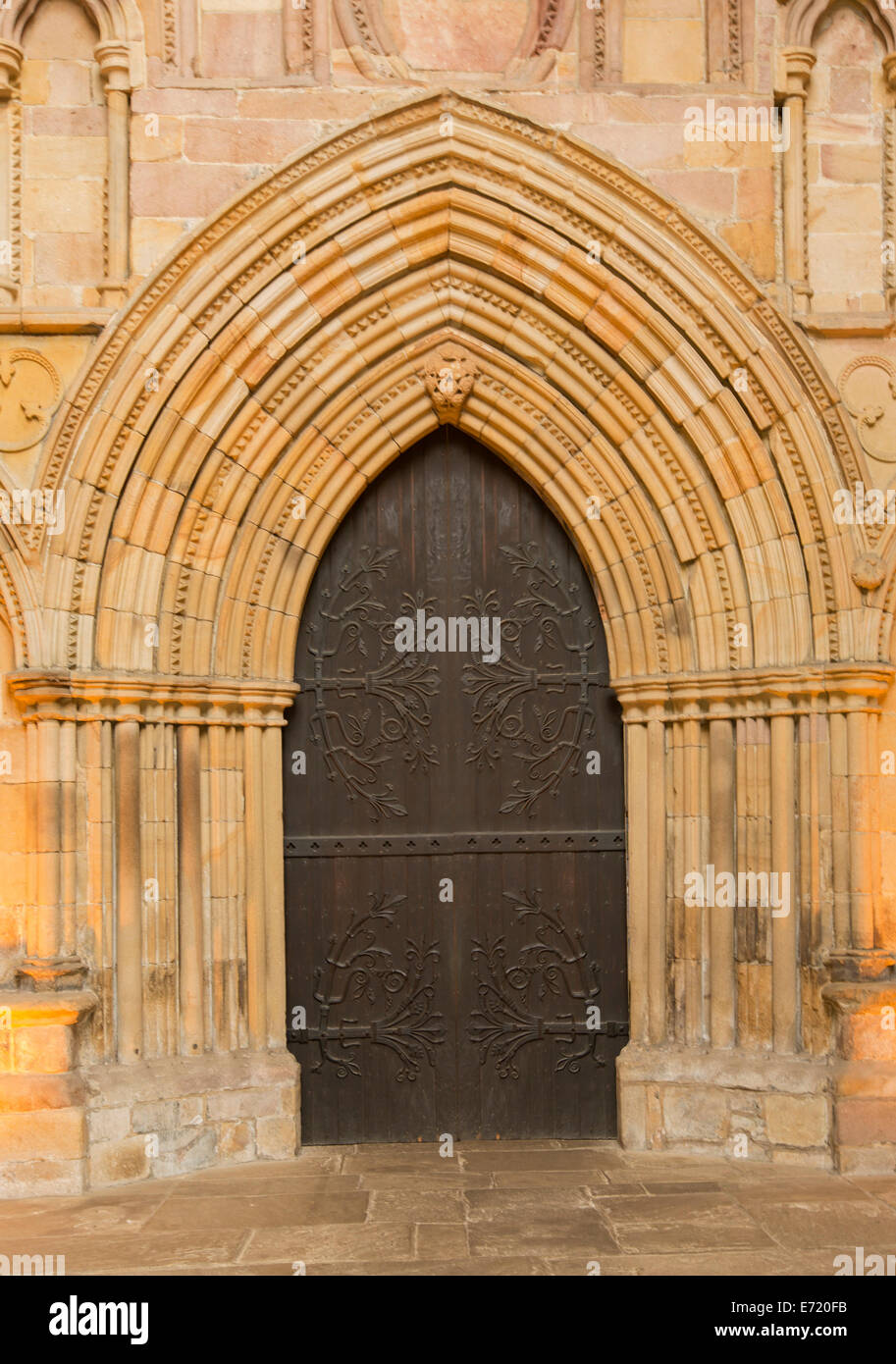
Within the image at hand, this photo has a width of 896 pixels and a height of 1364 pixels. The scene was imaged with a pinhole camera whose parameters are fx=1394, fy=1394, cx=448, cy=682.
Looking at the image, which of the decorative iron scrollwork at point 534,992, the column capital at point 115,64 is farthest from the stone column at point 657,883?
the column capital at point 115,64

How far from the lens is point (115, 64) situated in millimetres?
6203

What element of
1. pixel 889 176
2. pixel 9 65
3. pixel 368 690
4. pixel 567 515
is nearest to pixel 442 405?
pixel 567 515

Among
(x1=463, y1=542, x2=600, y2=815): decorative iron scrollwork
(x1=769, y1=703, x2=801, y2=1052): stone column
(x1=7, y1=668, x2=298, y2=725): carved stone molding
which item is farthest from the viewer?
(x1=463, y1=542, x2=600, y2=815): decorative iron scrollwork

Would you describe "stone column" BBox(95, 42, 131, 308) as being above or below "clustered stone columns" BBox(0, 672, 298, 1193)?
above

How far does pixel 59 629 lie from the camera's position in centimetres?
609

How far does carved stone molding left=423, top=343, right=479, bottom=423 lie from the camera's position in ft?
21.6

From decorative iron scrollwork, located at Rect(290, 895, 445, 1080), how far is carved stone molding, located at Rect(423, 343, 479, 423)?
2.38 meters

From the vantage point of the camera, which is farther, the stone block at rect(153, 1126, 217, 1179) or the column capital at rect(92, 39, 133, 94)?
the column capital at rect(92, 39, 133, 94)

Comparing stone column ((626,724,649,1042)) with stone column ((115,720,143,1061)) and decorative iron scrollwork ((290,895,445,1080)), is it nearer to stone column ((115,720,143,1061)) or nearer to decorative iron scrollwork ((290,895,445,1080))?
decorative iron scrollwork ((290,895,445,1080))

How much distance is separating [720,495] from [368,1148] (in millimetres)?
3479

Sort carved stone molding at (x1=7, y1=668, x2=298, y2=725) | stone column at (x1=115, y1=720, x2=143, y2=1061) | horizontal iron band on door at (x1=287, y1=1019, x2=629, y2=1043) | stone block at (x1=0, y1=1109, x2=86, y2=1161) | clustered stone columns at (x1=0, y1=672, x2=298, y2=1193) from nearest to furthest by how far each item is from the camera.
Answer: stone block at (x1=0, y1=1109, x2=86, y2=1161)
clustered stone columns at (x1=0, y1=672, x2=298, y2=1193)
carved stone molding at (x1=7, y1=668, x2=298, y2=725)
stone column at (x1=115, y1=720, x2=143, y2=1061)
horizontal iron band on door at (x1=287, y1=1019, x2=629, y2=1043)

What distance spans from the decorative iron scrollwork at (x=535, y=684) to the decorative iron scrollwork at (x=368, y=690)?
0.27m

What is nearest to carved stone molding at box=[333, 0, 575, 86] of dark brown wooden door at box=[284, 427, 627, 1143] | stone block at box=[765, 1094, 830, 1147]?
dark brown wooden door at box=[284, 427, 627, 1143]

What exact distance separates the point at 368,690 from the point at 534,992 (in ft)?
5.49
